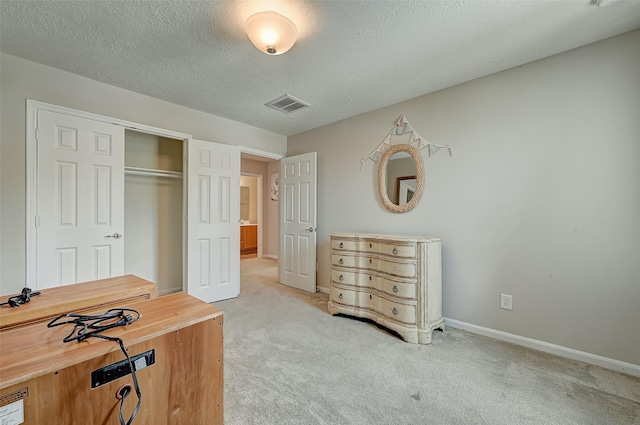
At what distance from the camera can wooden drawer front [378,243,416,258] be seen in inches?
93.2

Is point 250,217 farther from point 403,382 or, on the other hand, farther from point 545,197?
point 545,197

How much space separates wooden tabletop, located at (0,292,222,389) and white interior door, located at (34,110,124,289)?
1.85 meters

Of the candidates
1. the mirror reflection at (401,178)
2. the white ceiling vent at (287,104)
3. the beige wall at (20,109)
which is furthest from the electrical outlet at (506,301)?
the beige wall at (20,109)

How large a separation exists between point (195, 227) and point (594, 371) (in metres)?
3.88

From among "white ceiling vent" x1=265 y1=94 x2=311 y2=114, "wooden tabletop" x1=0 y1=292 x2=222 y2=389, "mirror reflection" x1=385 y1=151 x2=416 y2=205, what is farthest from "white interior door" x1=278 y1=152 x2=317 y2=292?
"wooden tabletop" x1=0 y1=292 x2=222 y2=389

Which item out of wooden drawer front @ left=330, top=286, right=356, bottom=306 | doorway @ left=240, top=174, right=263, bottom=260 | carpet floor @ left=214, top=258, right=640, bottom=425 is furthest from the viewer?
doorway @ left=240, top=174, right=263, bottom=260

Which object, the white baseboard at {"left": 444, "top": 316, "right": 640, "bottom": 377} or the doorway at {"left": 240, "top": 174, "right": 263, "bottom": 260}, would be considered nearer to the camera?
the white baseboard at {"left": 444, "top": 316, "right": 640, "bottom": 377}

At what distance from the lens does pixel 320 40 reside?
1930 millimetres

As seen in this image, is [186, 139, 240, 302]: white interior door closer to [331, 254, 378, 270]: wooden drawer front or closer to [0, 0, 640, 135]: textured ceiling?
[0, 0, 640, 135]: textured ceiling

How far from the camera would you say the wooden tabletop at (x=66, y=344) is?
0.73 metres

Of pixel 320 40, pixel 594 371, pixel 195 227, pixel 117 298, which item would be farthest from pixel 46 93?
pixel 594 371

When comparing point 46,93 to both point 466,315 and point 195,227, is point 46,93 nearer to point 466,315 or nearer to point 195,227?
point 195,227

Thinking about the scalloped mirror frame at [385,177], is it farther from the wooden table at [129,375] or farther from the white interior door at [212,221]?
the wooden table at [129,375]

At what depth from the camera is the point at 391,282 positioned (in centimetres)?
247
